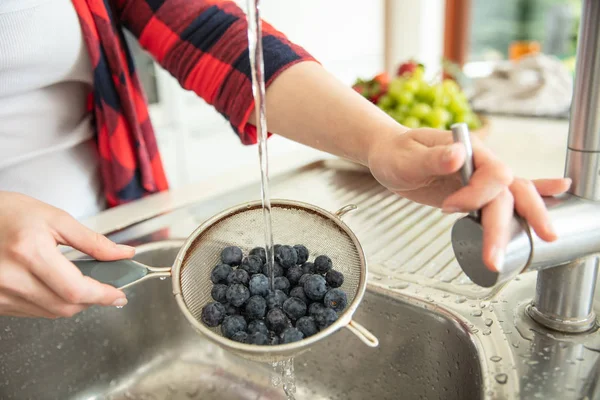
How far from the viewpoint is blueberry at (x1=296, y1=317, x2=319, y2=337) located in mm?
538

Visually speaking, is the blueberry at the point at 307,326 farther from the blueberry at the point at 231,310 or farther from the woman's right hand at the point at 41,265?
the woman's right hand at the point at 41,265

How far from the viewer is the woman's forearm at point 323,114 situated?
0.65 meters

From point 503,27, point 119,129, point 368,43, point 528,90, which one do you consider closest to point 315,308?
→ point 119,129

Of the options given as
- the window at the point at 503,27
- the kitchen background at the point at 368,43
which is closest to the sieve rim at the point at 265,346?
the kitchen background at the point at 368,43

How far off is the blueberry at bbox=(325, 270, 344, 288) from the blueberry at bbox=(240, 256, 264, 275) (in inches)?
3.2

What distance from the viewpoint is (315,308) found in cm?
55

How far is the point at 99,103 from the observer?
87 cm

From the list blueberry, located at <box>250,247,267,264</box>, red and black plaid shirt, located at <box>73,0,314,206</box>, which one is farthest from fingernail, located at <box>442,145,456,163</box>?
red and black plaid shirt, located at <box>73,0,314,206</box>

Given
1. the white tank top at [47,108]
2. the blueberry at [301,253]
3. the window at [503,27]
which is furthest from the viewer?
the window at [503,27]

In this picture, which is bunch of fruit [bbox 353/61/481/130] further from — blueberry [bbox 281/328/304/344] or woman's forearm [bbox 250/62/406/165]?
blueberry [bbox 281/328/304/344]

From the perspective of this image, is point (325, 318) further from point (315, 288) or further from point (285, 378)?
point (285, 378)

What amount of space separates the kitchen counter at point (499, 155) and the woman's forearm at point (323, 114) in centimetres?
29

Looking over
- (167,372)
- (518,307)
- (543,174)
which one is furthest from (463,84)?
(167,372)

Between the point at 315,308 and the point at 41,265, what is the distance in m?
0.27
